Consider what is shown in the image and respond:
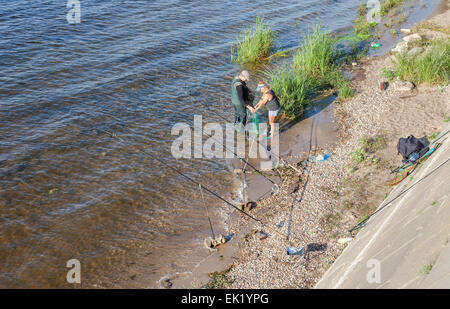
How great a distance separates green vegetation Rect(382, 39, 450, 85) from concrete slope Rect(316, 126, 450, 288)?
18.8 ft

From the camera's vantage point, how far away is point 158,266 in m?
7.53

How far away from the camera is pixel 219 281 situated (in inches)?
272

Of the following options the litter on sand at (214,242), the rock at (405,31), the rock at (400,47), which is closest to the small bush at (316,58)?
the rock at (400,47)

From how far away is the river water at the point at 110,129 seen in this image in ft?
25.8

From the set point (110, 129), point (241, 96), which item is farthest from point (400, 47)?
point (110, 129)

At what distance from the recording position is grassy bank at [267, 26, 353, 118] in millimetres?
12211

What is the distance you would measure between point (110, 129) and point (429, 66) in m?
10.3

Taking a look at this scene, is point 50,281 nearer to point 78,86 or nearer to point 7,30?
point 78,86

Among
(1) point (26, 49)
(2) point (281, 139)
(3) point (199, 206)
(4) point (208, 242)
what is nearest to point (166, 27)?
(1) point (26, 49)

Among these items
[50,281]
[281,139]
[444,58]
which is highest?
[444,58]

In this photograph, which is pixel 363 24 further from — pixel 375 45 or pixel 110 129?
pixel 110 129

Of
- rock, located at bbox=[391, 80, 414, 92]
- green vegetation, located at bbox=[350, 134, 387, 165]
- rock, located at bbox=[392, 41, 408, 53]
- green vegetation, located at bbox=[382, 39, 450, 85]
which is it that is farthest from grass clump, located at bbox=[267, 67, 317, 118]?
rock, located at bbox=[392, 41, 408, 53]
